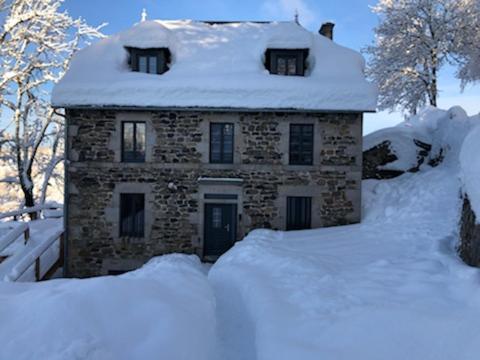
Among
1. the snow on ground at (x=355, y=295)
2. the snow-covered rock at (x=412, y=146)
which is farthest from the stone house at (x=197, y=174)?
the snow-covered rock at (x=412, y=146)

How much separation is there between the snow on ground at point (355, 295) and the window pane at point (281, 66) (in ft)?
19.2

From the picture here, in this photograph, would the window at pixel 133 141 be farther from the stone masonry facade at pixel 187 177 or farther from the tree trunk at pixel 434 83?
the tree trunk at pixel 434 83

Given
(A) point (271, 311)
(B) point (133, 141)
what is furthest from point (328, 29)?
(A) point (271, 311)

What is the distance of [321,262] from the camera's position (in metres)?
6.66

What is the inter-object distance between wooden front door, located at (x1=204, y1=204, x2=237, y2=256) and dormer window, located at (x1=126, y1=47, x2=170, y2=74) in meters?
5.24

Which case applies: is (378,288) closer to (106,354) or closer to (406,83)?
(106,354)

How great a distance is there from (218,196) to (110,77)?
5.35 m

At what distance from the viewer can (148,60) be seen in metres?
11.7

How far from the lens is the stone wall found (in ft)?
17.9

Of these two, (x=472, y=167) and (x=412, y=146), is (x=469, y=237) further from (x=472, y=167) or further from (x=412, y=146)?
(x=412, y=146)

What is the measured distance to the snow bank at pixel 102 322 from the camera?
312cm

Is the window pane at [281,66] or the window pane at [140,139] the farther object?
the window pane at [281,66]

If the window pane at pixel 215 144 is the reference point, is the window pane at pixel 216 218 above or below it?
below

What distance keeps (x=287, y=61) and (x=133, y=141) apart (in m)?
6.02
